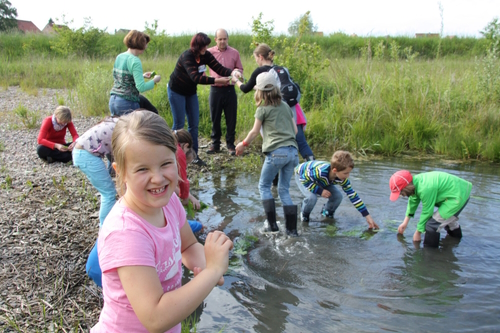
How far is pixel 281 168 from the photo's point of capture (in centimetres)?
507

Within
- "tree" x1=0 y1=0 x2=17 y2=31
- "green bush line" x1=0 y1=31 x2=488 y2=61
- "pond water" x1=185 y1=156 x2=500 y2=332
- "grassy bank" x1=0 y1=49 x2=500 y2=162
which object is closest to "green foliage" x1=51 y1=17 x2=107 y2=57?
"green bush line" x1=0 y1=31 x2=488 y2=61

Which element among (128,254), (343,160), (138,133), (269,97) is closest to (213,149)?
(269,97)

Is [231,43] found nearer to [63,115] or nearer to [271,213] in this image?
[63,115]

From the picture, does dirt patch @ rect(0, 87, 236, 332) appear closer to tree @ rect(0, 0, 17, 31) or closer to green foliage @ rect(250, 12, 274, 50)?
green foliage @ rect(250, 12, 274, 50)

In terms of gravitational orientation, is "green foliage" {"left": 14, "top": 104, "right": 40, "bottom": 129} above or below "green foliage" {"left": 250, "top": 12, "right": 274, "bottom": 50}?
below

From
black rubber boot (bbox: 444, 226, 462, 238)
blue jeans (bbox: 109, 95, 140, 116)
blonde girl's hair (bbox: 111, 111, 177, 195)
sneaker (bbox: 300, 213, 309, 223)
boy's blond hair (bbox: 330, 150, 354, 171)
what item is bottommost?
sneaker (bbox: 300, 213, 309, 223)

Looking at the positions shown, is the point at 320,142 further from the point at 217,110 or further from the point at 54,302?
the point at 54,302

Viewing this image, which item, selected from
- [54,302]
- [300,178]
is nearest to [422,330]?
[300,178]

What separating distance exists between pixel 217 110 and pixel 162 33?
16.7m

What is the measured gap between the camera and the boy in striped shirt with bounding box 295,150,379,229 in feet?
16.0

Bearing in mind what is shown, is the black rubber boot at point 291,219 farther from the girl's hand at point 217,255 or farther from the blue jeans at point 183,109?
the girl's hand at point 217,255

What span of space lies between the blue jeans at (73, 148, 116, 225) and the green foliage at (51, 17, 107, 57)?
20.7m

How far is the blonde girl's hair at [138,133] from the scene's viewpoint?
152 cm

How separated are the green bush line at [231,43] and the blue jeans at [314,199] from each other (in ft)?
60.4
